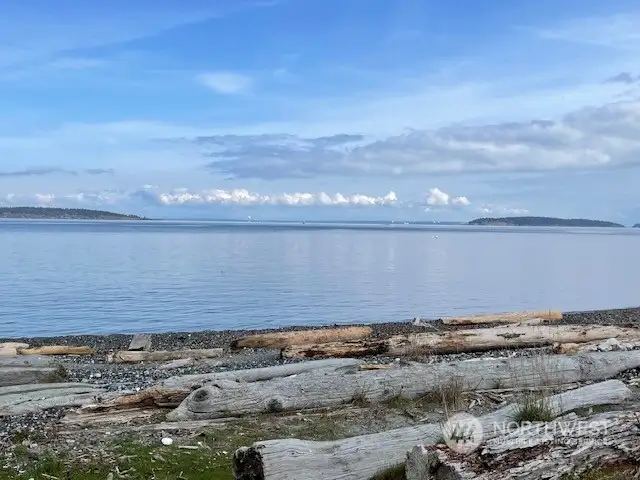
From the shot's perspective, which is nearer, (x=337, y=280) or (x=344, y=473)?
(x=344, y=473)

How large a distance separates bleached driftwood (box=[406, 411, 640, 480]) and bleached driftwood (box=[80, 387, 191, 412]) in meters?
5.46

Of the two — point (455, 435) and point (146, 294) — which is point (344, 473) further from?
point (146, 294)

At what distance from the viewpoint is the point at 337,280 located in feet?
159

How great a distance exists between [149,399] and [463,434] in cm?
561

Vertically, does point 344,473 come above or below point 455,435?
below

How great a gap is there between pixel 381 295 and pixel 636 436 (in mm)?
34801

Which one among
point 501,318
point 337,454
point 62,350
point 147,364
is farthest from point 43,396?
point 501,318

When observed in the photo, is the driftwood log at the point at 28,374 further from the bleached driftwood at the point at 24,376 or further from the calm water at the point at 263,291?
the calm water at the point at 263,291

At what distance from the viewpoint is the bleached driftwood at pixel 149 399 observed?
969 cm

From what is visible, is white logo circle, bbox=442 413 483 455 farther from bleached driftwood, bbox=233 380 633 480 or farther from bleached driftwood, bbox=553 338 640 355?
bleached driftwood, bbox=553 338 640 355

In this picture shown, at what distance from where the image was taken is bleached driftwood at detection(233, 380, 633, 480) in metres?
6.05

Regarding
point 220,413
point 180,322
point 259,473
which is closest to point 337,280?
point 180,322

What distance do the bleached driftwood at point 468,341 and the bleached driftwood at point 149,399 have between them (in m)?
5.57

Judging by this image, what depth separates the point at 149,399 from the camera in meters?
9.85
